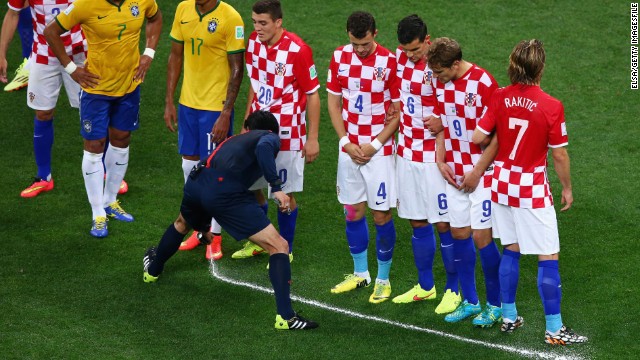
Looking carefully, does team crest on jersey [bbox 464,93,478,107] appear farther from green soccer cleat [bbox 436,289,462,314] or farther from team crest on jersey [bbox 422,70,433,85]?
green soccer cleat [bbox 436,289,462,314]

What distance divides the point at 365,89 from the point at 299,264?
1.92 meters

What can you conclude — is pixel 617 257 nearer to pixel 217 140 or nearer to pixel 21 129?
pixel 217 140

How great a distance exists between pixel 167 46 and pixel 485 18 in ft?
14.0

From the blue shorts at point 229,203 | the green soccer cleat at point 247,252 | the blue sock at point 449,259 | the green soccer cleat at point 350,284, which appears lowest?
the green soccer cleat at point 247,252

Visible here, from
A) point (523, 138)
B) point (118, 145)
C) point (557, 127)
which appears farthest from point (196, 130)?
point (557, 127)

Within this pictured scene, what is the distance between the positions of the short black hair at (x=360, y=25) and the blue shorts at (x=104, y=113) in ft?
9.32

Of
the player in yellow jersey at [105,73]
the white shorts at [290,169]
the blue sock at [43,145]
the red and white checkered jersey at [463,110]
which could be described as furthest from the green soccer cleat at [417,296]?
the blue sock at [43,145]

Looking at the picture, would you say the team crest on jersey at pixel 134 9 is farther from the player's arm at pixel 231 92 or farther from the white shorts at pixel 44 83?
the white shorts at pixel 44 83

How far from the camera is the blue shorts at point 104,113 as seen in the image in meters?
10.2

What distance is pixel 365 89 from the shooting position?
8688mm

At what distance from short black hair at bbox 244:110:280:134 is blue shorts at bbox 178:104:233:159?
1035mm

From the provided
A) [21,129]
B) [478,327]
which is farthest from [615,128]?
[21,129]

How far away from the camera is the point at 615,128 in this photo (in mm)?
12102

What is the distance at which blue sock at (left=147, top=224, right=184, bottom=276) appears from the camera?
9.09 metres
